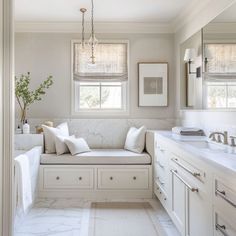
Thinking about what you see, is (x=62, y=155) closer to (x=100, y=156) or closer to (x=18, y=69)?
(x=100, y=156)

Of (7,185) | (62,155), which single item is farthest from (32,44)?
(7,185)

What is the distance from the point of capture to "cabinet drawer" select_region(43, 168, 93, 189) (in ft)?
12.8

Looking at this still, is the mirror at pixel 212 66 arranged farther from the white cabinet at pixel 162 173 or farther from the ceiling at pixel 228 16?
the white cabinet at pixel 162 173

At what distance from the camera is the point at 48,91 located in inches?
181

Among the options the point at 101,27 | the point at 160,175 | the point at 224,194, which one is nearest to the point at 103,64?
the point at 101,27

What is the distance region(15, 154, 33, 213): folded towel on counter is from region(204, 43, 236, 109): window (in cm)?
207

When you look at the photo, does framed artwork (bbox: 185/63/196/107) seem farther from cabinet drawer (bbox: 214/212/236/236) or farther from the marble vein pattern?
cabinet drawer (bbox: 214/212/236/236)

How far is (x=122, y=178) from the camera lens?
12.9ft

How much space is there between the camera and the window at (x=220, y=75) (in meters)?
2.73

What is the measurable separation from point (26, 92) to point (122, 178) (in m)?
1.83

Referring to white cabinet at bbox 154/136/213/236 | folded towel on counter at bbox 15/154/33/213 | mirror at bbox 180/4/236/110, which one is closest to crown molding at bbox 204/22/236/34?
mirror at bbox 180/4/236/110

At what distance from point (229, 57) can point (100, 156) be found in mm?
2035

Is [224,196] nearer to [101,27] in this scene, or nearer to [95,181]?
[95,181]

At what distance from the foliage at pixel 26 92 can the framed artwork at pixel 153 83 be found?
142cm
